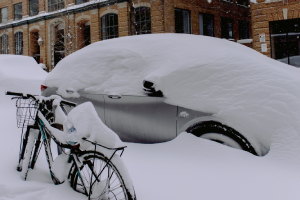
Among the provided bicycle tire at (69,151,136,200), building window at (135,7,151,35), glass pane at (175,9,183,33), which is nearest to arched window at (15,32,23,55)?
building window at (135,7,151,35)

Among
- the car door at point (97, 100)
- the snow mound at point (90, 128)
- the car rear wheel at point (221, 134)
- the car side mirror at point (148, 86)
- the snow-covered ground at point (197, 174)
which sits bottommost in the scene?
the snow-covered ground at point (197, 174)

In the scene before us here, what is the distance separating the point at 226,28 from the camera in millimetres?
20641

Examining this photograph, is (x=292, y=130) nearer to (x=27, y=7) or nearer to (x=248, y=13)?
(x=248, y=13)

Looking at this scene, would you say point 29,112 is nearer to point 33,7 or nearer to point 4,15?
point 33,7

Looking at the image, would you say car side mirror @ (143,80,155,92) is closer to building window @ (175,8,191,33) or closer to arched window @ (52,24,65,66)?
building window @ (175,8,191,33)

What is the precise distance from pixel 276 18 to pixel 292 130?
11512mm

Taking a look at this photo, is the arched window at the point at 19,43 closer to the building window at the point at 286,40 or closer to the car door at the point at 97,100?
the building window at the point at 286,40

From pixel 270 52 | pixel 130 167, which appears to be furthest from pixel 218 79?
pixel 270 52

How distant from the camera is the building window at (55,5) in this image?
20.8 meters

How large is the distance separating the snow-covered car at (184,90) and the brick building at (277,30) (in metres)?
10.2

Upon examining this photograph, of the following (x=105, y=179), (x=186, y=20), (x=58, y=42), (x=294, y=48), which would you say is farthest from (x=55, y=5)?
(x=105, y=179)

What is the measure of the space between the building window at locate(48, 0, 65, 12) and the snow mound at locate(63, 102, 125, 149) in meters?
21.5

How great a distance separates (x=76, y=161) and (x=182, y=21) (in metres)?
16.2

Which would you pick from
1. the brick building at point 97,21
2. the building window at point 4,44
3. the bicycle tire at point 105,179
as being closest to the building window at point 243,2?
the brick building at point 97,21
